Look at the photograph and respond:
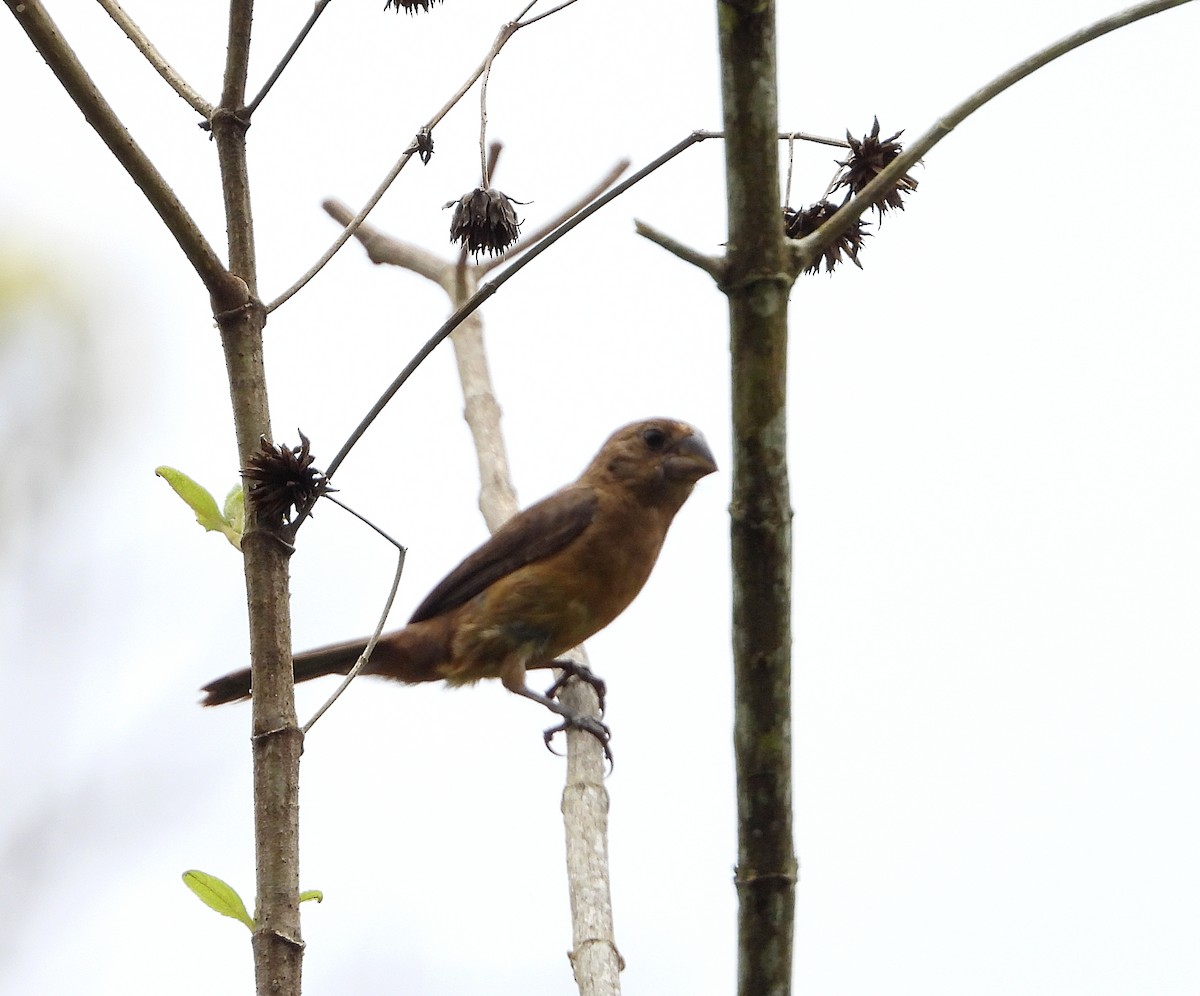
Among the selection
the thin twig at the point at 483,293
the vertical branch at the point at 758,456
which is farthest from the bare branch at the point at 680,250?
the thin twig at the point at 483,293

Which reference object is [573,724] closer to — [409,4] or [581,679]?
[581,679]

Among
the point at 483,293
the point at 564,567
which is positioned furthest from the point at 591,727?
the point at 483,293

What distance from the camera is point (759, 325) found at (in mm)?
1503

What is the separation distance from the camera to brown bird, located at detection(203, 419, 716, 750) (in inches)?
202

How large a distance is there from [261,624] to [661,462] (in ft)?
11.0

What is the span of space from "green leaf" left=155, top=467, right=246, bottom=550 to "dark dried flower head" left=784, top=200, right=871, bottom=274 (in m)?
1.04

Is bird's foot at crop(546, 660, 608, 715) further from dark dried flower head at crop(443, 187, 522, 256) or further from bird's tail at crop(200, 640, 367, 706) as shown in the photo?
dark dried flower head at crop(443, 187, 522, 256)

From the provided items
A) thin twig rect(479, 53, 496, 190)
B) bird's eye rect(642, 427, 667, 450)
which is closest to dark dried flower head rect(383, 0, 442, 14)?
thin twig rect(479, 53, 496, 190)

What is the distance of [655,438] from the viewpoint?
5.30 meters

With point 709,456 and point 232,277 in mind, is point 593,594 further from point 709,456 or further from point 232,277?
point 232,277

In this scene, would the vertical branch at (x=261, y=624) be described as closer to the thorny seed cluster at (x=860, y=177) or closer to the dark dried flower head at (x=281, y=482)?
the dark dried flower head at (x=281, y=482)

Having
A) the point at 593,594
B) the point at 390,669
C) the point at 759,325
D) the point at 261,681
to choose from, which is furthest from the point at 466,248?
the point at 390,669

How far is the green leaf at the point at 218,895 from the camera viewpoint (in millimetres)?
2053

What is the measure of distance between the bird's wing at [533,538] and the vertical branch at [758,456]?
3.43 metres
